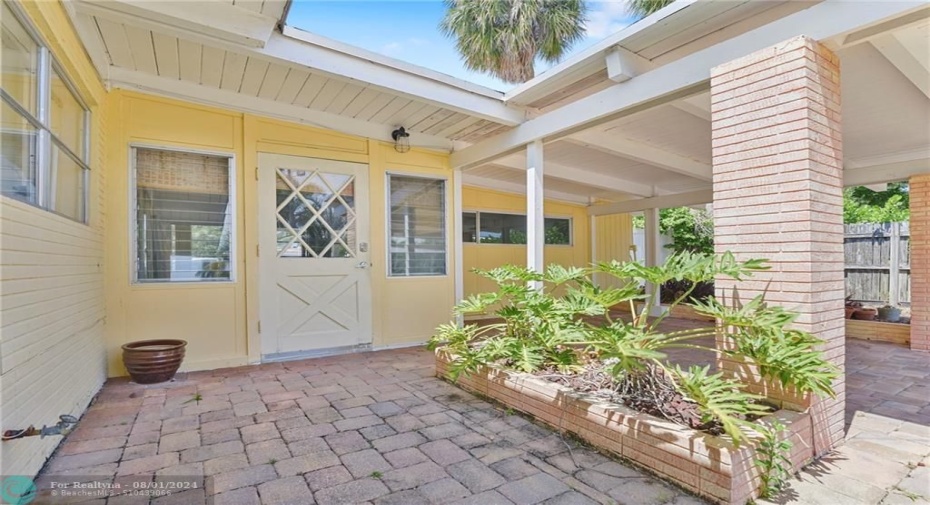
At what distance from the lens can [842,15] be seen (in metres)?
2.14

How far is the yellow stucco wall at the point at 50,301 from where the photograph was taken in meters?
1.73

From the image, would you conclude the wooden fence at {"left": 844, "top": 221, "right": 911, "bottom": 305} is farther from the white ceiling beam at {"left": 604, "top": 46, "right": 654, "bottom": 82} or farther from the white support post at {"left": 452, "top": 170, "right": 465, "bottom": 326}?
the white support post at {"left": 452, "top": 170, "right": 465, "bottom": 326}

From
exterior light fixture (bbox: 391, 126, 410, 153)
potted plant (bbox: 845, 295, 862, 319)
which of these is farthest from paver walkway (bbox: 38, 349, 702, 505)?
potted plant (bbox: 845, 295, 862, 319)

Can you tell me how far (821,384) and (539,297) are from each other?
1.53 meters

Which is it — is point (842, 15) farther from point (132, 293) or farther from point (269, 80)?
point (132, 293)

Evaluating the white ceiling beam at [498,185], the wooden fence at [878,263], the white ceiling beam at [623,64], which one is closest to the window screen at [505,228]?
the white ceiling beam at [498,185]

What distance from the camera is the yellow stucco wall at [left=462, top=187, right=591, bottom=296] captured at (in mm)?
7039

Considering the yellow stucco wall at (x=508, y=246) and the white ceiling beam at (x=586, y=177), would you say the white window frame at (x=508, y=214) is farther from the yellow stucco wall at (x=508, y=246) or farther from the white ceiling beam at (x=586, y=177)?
the white ceiling beam at (x=586, y=177)

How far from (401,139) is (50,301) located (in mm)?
3349

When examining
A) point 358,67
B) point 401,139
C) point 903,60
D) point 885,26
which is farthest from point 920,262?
point 358,67

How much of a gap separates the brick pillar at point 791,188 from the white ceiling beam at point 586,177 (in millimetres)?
3098

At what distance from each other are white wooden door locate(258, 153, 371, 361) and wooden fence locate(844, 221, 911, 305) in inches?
286

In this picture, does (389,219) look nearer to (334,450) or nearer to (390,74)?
(390,74)

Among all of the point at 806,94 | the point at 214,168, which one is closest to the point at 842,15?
the point at 806,94
